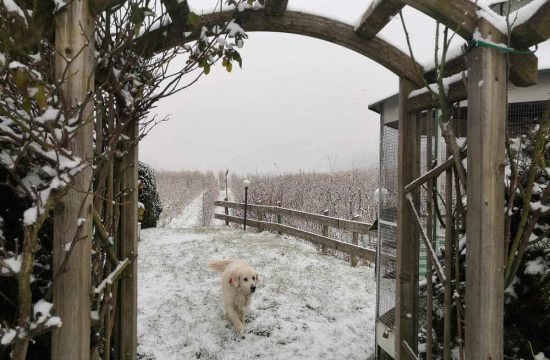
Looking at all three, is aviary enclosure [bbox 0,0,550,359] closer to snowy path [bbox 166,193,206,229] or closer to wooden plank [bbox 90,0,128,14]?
wooden plank [bbox 90,0,128,14]

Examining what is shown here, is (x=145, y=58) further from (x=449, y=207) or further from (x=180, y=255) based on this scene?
(x=180, y=255)

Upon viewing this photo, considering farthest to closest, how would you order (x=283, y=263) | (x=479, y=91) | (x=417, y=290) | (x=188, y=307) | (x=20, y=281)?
(x=283, y=263) → (x=188, y=307) → (x=417, y=290) → (x=479, y=91) → (x=20, y=281)

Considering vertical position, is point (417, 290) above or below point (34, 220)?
below

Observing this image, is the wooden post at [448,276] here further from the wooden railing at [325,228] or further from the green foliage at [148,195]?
the green foliage at [148,195]

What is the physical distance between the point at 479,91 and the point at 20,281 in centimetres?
201

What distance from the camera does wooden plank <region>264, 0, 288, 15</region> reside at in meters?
2.03

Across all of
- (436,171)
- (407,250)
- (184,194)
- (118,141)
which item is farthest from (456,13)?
(184,194)

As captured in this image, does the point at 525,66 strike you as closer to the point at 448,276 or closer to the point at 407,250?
the point at 448,276

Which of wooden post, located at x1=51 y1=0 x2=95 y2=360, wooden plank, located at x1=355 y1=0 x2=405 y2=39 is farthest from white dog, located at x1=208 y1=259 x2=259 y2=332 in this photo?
wooden plank, located at x1=355 y1=0 x2=405 y2=39

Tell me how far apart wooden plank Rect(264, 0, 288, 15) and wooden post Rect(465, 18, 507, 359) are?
1.04 metres

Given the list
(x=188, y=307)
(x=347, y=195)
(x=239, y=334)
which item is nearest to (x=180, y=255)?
(x=188, y=307)

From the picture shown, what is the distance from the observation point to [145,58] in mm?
2012

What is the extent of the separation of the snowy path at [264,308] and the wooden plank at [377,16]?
3210 millimetres

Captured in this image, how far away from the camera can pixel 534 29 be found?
5.11ft
